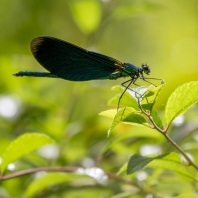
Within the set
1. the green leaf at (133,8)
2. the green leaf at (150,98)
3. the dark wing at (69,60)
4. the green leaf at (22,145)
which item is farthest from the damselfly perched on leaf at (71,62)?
the green leaf at (133,8)

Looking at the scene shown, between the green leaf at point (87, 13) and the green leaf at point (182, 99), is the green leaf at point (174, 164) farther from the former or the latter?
the green leaf at point (87, 13)

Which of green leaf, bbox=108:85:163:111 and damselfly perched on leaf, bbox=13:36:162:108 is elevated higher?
damselfly perched on leaf, bbox=13:36:162:108

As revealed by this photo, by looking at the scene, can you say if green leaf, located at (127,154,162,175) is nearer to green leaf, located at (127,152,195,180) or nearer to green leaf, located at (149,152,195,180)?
green leaf, located at (127,152,195,180)

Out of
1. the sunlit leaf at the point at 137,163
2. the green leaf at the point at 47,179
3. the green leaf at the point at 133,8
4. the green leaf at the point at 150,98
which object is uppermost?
the green leaf at the point at 133,8

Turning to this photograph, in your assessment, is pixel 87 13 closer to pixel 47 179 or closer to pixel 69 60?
pixel 69 60

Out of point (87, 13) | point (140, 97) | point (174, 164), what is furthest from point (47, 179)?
point (87, 13)

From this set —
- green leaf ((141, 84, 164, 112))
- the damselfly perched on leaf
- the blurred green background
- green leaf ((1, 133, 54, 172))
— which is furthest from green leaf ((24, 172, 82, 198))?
green leaf ((141, 84, 164, 112))
